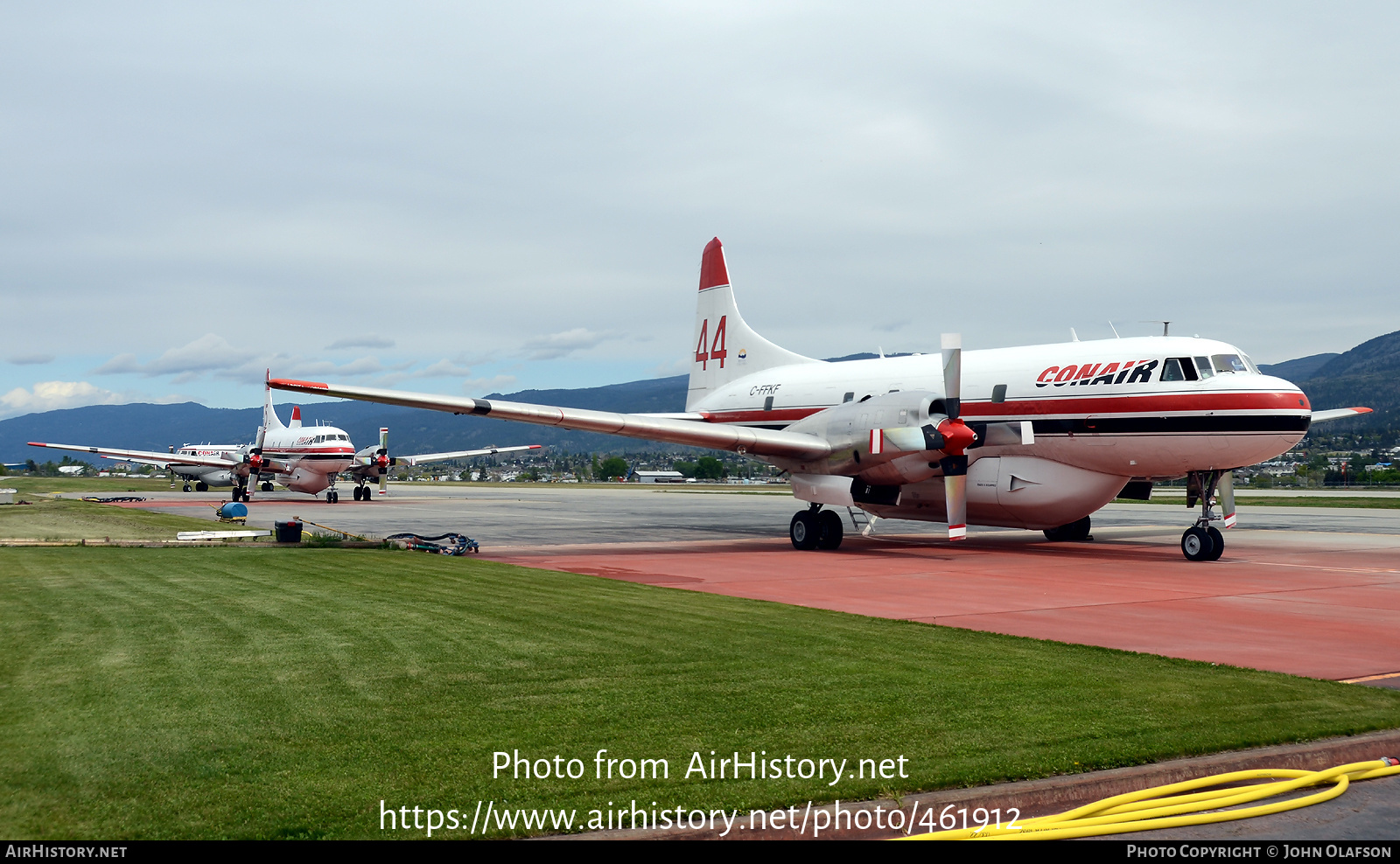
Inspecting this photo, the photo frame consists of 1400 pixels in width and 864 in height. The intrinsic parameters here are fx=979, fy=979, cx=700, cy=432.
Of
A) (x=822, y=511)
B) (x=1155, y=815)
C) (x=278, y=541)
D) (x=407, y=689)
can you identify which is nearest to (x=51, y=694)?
(x=407, y=689)

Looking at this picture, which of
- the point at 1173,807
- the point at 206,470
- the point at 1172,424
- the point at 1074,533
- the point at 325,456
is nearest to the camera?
the point at 1173,807

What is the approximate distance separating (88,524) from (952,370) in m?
22.8

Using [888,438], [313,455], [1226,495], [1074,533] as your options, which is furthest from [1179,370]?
[313,455]

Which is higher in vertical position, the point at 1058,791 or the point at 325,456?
the point at 325,456

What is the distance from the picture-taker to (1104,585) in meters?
15.0

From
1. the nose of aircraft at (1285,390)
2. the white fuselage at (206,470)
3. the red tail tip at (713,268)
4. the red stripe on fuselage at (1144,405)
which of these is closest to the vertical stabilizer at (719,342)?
the red tail tip at (713,268)

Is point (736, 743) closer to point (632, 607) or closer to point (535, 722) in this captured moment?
point (535, 722)

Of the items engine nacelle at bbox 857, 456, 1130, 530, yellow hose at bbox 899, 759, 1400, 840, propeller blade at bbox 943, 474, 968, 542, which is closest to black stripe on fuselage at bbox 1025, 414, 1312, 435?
engine nacelle at bbox 857, 456, 1130, 530

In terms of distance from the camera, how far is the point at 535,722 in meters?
6.17

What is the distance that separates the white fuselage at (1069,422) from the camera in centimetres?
1803

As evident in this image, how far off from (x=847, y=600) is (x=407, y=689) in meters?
7.26

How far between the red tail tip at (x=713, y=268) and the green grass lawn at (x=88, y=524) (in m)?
16.2

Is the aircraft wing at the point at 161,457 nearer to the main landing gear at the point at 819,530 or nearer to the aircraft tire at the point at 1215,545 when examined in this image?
the main landing gear at the point at 819,530

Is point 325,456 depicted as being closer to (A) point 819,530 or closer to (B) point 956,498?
(A) point 819,530
